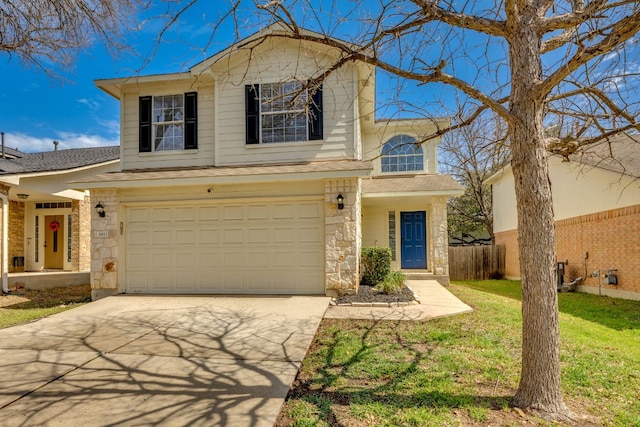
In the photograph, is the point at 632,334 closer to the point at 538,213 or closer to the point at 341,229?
the point at 538,213

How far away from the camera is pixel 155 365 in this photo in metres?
4.14

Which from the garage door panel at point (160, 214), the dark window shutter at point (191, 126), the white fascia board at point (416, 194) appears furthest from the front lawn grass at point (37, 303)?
the white fascia board at point (416, 194)

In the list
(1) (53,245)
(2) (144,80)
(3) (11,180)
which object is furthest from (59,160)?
(2) (144,80)

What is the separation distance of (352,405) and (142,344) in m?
3.23

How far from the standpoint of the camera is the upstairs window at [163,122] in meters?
9.41

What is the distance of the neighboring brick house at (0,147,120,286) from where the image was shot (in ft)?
39.8

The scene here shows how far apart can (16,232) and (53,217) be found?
1235 mm

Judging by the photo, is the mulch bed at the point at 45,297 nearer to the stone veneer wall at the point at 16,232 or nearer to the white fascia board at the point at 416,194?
the stone veneer wall at the point at 16,232

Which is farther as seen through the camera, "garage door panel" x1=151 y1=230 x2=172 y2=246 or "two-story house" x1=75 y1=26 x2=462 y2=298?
"garage door panel" x1=151 y1=230 x2=172 y2=246

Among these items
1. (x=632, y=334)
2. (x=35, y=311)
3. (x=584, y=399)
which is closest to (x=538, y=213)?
(x=584, y=399)

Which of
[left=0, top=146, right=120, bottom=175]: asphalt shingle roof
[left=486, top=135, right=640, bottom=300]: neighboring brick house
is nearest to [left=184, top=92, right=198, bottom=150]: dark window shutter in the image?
[left=0, top=146, right=120, bottom=175]: asphalt shingle roof

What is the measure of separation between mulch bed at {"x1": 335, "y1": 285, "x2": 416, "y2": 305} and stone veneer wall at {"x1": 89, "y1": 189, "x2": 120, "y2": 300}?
541cm

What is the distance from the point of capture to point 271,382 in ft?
12.0

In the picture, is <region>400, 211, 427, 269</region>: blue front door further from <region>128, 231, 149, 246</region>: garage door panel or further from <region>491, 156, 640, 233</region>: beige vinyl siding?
<region>128, 231, 149, 246</region>: garage door panel
